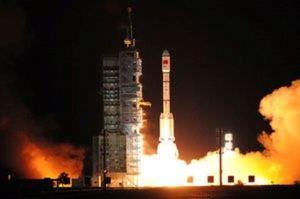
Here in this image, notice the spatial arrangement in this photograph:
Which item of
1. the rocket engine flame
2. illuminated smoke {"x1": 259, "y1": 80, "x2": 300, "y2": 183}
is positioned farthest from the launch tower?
illuminated smoke {"x1": 259, "y1": 80, "x2": 300, "y2": 183}

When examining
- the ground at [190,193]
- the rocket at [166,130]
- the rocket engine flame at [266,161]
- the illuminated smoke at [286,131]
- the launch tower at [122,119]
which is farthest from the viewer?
the rocket at [166,130]

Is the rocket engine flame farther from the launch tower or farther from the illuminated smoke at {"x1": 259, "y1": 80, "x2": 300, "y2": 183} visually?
the launch tower

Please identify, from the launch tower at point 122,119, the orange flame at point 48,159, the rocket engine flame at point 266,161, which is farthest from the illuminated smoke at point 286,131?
the orange flame at point 48,159

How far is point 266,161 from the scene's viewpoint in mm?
108125

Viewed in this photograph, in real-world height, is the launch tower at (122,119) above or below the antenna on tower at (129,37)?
below

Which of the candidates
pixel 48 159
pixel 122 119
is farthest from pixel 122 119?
pixel 48 159

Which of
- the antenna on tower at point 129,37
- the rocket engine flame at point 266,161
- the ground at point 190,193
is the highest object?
the antenna on tower at point 129,37

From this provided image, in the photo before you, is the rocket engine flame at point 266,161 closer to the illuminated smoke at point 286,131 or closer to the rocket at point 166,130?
the illuminated smoke at point 286,131

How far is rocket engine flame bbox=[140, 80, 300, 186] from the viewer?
106 metres

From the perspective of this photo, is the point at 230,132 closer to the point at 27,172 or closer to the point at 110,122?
the point at 110,122

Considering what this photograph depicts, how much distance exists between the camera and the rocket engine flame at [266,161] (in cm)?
10650

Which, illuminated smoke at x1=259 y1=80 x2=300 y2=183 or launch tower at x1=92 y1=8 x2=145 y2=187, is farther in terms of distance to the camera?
illuminated smoke at x1=259 y1=80 x2=300 y2=183

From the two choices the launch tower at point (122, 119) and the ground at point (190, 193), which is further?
the launch tower at point (122, 119)

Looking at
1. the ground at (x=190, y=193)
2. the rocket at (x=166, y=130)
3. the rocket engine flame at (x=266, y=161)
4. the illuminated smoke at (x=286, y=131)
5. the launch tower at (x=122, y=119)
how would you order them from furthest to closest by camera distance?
the rocket at (x=166, y=130) < the rocket engine flame at (x=266, y=161) < the illuminated smoke at (x=286, y=131) < the launch tower at (x=122, y=119) < the ground at (x=190, y=193)
